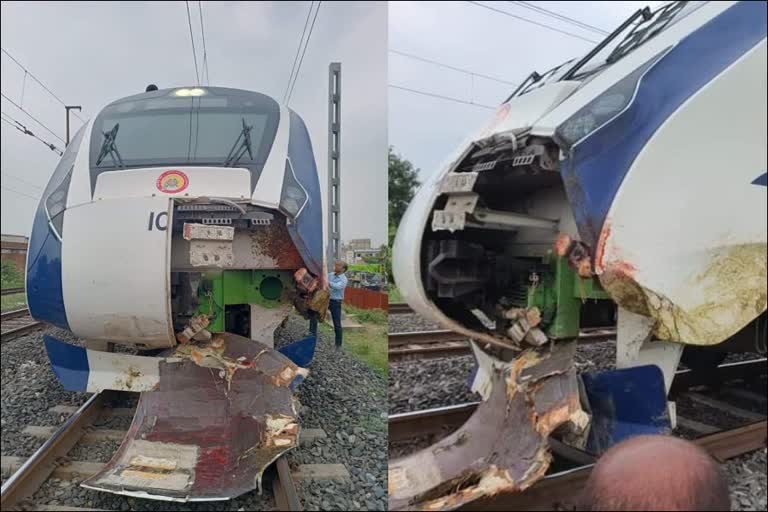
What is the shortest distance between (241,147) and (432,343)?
3751 millimetres

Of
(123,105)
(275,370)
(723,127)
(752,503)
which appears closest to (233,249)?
(275,370)

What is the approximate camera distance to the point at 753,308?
2434mm

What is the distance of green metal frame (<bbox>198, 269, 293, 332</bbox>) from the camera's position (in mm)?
2719

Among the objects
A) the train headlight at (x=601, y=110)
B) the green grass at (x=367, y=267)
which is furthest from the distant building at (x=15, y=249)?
the train headlight at (x=601, y=110)

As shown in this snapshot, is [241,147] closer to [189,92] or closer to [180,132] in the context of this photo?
[180,132]

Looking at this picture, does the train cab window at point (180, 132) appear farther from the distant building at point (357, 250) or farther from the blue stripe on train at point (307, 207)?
the distant building at point (357, 250)

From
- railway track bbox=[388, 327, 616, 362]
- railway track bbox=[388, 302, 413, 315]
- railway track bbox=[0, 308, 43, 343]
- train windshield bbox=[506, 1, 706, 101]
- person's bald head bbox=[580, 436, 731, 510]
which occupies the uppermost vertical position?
train windshield bbox=[506, 1, 706, 101]

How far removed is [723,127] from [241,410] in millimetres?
2390

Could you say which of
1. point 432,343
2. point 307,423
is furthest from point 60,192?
point 432,343

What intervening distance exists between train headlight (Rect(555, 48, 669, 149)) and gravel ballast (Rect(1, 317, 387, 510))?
5.52ft

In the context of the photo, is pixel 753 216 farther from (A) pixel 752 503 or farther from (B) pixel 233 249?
(B) pixel 233 249

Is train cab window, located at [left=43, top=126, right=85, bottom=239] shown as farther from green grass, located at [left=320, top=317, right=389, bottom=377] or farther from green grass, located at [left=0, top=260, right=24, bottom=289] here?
green grass, located at [left=320, top=317, right=389, bottom=377]

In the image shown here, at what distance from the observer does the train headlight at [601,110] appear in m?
2.34

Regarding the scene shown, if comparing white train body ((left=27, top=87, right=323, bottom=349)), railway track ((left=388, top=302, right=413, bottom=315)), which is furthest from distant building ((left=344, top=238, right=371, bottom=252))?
railway track ((left=388, top=302, right=413, bottom=315))
